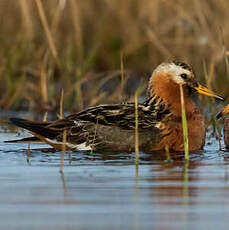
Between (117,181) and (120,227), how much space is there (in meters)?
1.71

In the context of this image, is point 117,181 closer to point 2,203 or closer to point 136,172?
point 136,172

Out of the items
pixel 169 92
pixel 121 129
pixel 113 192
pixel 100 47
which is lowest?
pixel 113 192

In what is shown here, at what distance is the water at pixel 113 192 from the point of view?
5.08 m

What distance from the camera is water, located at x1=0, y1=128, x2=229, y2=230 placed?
16.7ft

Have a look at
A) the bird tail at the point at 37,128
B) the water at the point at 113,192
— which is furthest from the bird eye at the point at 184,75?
the bird tail at the point at 37,128

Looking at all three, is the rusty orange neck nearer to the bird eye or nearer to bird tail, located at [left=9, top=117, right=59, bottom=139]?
the bird eye

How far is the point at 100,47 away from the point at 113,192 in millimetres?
10493

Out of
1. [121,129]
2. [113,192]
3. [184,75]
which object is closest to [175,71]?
[184,75]

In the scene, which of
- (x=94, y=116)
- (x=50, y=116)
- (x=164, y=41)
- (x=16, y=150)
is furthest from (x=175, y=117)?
(x=164, y=41)

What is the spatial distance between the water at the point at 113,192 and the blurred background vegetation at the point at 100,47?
2.66 metres

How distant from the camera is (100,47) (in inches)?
643

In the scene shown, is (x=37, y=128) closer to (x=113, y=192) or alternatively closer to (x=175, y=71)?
(x=175, y=71)

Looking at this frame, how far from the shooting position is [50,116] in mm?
12352

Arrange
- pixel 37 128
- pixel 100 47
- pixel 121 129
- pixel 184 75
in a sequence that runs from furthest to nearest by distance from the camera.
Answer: pixel 100 47 → pixel 184 75 → pixel 37 128 → pixel 121 129
